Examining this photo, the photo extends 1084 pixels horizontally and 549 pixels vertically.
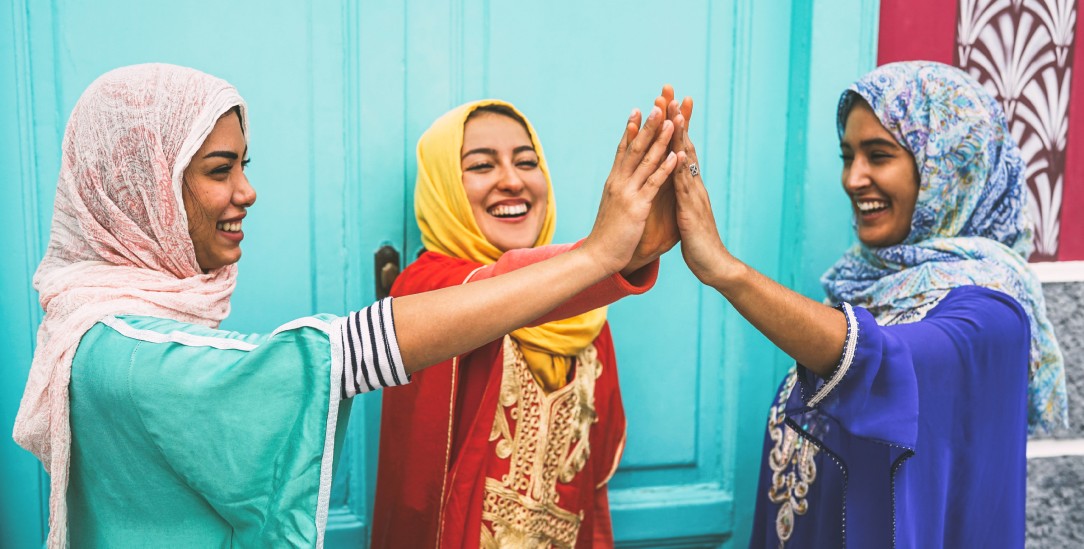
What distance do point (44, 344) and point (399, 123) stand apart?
37.6 inches

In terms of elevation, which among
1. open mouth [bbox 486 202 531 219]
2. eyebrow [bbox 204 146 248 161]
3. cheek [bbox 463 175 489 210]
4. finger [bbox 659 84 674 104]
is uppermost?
finger [bbox 659 84 674 104]

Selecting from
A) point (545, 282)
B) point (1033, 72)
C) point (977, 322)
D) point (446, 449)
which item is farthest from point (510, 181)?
point (1033, 72)

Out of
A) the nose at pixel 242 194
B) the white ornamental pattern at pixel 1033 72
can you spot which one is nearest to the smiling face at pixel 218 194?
the nose at pixel 242 194

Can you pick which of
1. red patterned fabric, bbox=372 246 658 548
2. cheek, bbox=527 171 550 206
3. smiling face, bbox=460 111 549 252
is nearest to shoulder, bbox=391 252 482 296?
red patterned fabric, bbox=372 246 658 548

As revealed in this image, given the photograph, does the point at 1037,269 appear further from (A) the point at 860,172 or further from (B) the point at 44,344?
(B) the point at 44,344

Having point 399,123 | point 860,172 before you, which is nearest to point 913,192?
point 860,172

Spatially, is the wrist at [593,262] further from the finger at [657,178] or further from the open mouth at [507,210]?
the open mouth at [507,210]

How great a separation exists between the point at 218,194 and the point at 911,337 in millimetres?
1144

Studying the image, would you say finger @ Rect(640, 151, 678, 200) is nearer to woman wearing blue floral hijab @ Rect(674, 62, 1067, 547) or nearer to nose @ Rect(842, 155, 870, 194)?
woman wearing blue floral hijab @ Rect(674, 62, 1067, 547)

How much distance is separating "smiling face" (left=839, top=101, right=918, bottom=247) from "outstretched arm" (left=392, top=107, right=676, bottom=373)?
697mm

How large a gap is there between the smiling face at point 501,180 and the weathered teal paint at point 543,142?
229 mm

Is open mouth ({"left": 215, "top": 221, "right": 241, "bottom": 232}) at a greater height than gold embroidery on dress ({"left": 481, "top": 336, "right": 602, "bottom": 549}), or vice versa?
open mouth ({"left": 215, "top": 221, "right": 241, "bottom": 232})

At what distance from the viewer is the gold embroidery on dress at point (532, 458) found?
5.58 ft

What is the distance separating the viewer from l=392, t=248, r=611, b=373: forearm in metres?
1.14
